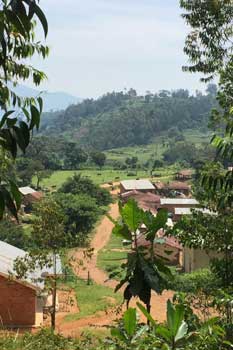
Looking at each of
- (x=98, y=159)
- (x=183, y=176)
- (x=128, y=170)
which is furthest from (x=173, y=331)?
(x=128, y=170)

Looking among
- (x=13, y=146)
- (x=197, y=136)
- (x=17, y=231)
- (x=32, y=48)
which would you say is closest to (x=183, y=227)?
(x=32, y=48)

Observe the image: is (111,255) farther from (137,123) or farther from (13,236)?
(137,123)

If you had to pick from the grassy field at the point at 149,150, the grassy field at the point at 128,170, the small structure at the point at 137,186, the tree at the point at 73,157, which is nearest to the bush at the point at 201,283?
the small structure at the point at 137,186

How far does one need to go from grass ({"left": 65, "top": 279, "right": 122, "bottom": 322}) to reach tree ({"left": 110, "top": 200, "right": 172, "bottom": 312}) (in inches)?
515

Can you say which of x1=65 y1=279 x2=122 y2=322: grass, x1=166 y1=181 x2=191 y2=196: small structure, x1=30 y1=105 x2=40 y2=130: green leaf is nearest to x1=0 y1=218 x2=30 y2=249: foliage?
x1=65 y1=279 x2=122 y2=322: grass

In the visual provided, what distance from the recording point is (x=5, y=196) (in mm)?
1936

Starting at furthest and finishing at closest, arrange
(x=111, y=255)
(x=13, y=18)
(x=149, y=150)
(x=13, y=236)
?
(x=149, y=150)
(x=111, y=255)
(x=13, y=236)
(x=13, y=18)

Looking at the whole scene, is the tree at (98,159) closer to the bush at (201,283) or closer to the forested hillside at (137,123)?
the forested hillside at (137,123)

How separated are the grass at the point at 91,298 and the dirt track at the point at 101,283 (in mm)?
356

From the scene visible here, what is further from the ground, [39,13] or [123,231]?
[39,13]

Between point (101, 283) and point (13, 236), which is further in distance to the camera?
point (13, 236)

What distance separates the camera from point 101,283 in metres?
24.0

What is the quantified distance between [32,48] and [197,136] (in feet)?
353

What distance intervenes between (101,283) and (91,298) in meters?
3.92
